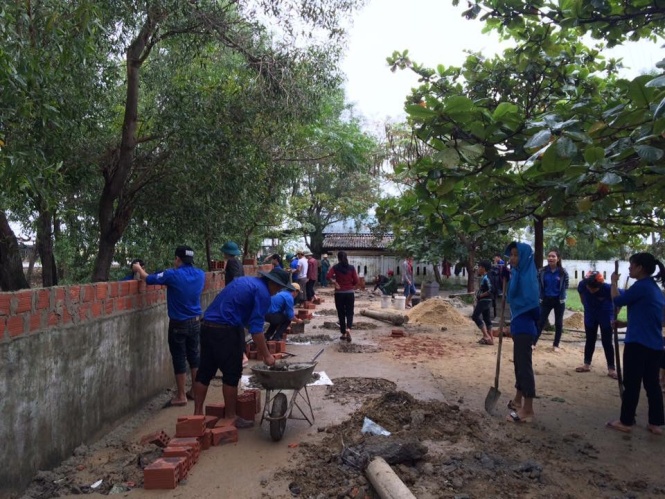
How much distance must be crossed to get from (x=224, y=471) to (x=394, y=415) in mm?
1935

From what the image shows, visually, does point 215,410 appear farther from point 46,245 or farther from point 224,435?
point 46,245

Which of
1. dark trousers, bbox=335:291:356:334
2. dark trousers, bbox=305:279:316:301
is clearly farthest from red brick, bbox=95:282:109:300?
dark trousers, bbox=305:279:316:301

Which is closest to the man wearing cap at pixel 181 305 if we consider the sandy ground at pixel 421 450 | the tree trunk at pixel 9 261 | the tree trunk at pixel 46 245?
the sandy ground at pixel 421 450

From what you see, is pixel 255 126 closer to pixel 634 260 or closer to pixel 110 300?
pixel 110 300

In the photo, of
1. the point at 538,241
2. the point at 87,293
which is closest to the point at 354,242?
the point at 538,241

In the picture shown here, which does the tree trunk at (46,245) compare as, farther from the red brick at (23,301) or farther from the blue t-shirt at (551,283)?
the blue t-shirt at (551,283)

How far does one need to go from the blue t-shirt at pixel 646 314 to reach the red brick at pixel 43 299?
18.2 feet

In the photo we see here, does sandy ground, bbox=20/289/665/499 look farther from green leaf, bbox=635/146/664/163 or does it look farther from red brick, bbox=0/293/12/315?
green leaf, bbox=635/146/664/163

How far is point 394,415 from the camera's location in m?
5.48

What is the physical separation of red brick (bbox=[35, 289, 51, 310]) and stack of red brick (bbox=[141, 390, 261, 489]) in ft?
4.93

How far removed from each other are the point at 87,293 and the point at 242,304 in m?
1.45

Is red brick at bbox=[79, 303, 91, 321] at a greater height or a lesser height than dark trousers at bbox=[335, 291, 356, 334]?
greater

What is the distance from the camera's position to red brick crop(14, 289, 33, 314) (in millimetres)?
3746

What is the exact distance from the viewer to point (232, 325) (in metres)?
5.27
